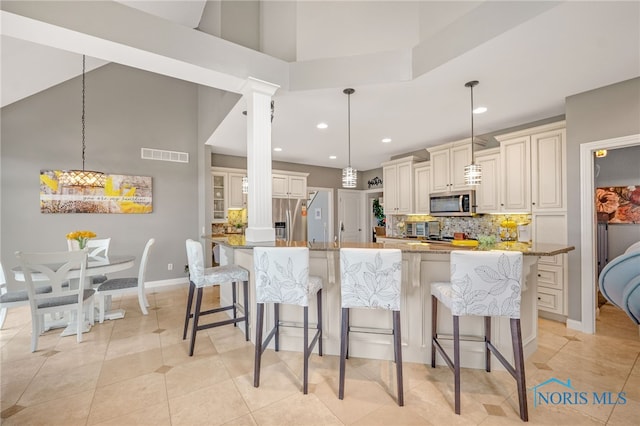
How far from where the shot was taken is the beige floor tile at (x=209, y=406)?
1683 millimetres

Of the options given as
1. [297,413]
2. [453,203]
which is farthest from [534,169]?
[297,413]

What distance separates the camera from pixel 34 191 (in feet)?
12.9

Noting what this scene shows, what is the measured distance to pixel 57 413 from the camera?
1.74 metres

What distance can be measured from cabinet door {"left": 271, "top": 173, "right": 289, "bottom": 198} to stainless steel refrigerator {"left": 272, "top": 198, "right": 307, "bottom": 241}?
0.38 ft

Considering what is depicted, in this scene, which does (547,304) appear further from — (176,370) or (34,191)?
(34,191)

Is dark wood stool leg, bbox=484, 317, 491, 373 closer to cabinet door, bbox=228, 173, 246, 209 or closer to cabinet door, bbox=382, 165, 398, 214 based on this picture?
cabinet door, bbox=382, 165, 398, 214

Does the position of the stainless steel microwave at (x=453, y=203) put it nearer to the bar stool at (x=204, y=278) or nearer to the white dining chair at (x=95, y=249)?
the bar stool at (x=204, y=278)

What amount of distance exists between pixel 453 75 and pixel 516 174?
2035 millimetres

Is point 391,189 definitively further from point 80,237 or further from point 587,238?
point 80,237

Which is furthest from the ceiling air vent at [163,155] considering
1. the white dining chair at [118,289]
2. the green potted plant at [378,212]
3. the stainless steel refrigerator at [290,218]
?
the green potted plant at [378,212]

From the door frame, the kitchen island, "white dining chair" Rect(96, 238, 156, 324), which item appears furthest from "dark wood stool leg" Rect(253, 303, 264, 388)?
the door frame

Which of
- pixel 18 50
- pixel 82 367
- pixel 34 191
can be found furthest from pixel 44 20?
pixel 34 191

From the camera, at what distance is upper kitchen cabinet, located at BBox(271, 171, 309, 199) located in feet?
19.2

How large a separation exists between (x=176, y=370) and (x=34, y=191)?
3.75 meters
